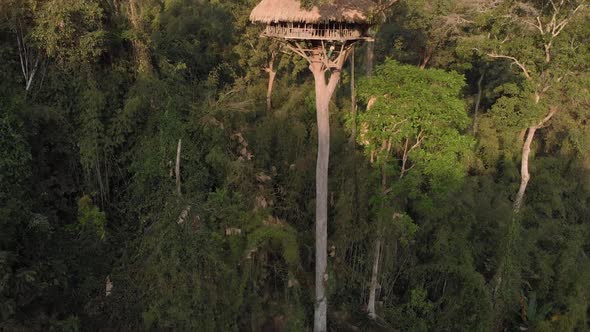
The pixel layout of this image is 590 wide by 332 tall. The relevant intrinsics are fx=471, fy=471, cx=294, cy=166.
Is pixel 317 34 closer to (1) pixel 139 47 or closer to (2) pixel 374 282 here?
(1) pixel 139 47

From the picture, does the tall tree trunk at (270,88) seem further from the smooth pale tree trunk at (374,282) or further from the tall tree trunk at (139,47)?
the smooth pale tree trunk at (374,282)

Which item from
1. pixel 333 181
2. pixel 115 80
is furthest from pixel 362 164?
pixel 115 80

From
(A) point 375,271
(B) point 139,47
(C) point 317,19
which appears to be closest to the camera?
(C) point 317,19

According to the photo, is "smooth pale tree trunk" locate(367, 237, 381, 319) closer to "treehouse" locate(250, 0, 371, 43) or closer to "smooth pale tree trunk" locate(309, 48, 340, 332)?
"smooth pale tree trunk" locate(309, 48, 340, 332)

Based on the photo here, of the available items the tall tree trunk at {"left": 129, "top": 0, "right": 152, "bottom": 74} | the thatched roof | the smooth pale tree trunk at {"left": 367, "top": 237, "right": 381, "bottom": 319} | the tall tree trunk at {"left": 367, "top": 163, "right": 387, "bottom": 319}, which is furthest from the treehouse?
the smooth pale tree trunk at {"left": 367, "top": 237, "right": 381, "bottom": 319}

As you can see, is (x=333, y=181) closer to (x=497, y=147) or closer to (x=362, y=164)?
(x=362, y=164)

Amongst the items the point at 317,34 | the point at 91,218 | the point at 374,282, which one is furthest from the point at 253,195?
the point at 317,34
